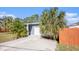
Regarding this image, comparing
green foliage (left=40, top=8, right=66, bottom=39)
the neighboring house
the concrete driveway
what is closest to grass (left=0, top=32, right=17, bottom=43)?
the concrete driveway

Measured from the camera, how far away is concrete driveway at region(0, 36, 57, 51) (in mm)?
4070

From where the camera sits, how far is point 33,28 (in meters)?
4.11

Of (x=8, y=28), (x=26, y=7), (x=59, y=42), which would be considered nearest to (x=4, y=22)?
(x=8, y=28)

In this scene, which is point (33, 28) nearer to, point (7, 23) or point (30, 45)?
point (30, 45)

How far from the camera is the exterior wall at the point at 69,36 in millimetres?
4074

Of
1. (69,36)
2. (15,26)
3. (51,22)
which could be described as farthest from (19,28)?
(69,36)

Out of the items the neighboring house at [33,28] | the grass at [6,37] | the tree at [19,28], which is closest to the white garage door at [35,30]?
the neighboring house at [33,28]

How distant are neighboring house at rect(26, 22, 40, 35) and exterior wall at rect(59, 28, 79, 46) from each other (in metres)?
0.31

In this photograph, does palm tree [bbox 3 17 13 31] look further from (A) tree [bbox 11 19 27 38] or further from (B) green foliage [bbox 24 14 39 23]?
(B) green foliage [bbox 24 14 39 23]

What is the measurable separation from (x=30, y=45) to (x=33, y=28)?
0.23 metres

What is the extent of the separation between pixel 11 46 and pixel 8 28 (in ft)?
0.79

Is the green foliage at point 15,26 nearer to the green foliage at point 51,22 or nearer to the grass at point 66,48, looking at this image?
the green foliage at point 51,22

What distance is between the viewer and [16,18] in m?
4.10
